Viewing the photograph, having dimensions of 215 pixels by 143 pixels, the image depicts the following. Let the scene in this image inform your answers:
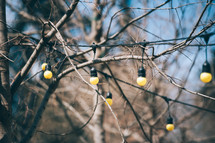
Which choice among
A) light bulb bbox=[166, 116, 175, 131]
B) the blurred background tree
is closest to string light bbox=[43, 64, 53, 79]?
the blurred background tree

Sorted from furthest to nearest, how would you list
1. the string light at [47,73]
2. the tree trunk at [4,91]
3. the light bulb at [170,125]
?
the light bulb at [170,125]
the tree trunk at [4,91]
the string light at [47,73]

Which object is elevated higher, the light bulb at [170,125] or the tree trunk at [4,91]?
the tree trunk at [4,91]

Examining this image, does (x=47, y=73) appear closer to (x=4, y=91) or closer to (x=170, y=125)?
(x=4, y=91)

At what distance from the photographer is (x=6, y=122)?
353cm

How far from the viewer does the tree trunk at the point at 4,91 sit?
346 cm

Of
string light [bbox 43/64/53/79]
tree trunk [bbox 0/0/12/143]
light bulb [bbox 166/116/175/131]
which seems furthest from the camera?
light bulb [bbox 166/116/175/131]

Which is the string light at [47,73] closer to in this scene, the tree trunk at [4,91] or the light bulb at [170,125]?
the tree trunk at [4,91]

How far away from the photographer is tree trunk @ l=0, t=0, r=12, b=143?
3.46 metres

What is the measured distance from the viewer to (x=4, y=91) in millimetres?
3631

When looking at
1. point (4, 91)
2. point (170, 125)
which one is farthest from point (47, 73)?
point (170, 125)

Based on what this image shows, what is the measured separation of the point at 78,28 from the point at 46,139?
5.95 m

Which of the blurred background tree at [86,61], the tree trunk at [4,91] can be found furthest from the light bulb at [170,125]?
the tree trunk at [4,91]

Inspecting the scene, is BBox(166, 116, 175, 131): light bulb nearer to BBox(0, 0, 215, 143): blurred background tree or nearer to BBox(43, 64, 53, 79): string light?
BBox(0, 0, 215, 143): blurred background tree

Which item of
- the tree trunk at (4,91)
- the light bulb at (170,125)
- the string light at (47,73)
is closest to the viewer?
the string light at (47,73)
